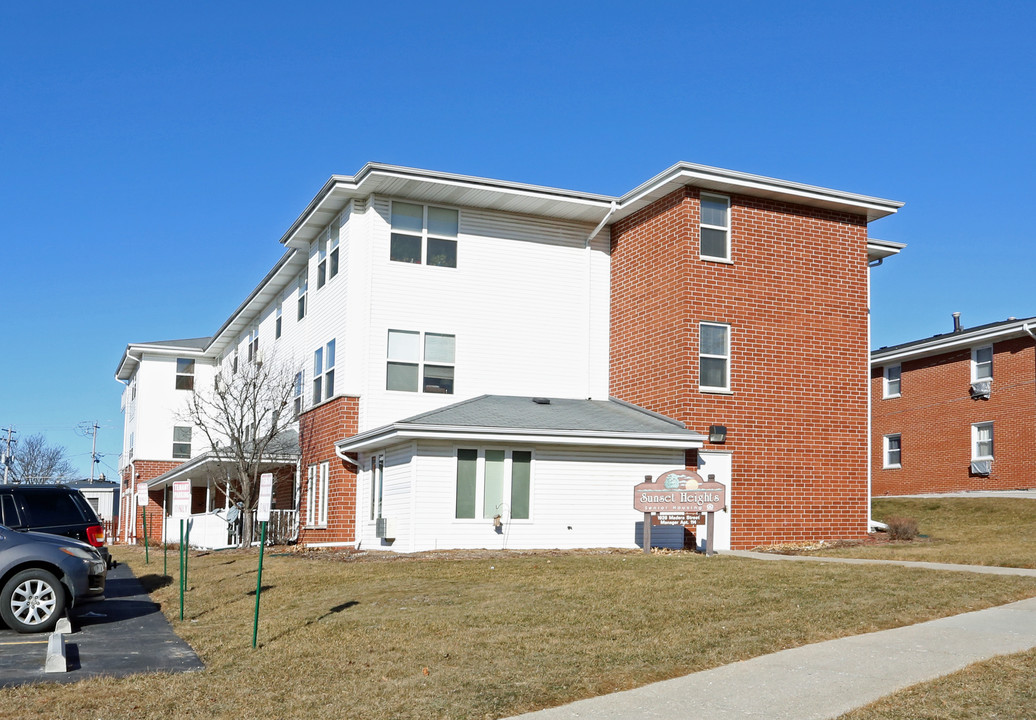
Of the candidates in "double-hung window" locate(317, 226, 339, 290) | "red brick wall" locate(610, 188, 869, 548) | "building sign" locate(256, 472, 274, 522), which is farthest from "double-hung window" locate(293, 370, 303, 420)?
"building sign" locate(256, 472, 274, 522)

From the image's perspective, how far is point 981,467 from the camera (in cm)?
3616

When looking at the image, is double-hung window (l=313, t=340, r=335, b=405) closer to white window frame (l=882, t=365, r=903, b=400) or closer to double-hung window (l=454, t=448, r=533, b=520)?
double-hung window (l=454, t=448, r=533, b=520)

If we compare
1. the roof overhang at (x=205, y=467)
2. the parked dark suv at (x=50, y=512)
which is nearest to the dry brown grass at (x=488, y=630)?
the parked dark suv at (x=50, y=512)

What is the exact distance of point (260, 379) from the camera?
116 feet

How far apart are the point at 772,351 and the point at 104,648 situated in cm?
1656

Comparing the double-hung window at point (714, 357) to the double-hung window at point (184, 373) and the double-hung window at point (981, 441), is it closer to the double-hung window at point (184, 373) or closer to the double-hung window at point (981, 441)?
the double-hung window at point (981, 441)

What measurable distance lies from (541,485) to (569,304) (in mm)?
6163

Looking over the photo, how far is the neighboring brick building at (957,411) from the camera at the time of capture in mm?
34562

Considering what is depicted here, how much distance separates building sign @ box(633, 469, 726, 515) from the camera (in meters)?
21.5

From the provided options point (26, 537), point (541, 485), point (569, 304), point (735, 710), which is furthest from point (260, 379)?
point (735, 710)

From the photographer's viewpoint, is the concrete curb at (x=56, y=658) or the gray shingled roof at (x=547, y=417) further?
the gray shingled roof at (x=547, y=417)

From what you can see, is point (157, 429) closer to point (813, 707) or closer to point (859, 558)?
point (859, 558)

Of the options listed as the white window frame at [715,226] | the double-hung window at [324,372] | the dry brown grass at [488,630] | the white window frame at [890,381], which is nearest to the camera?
the dry brown grass at [488,630]

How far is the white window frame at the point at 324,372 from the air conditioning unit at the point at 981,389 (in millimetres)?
21269
